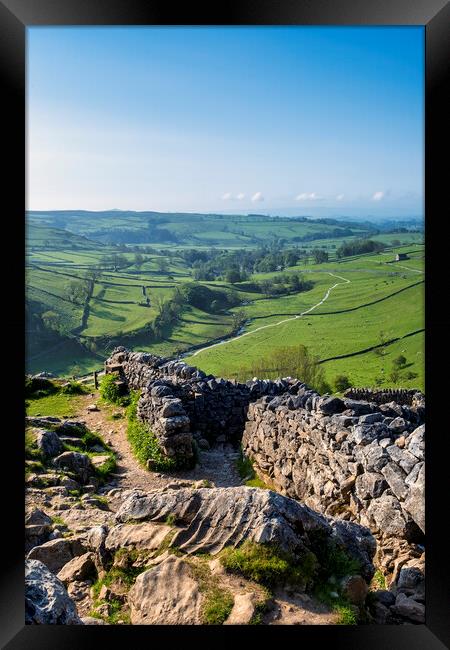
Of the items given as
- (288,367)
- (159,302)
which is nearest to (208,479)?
(288,367)

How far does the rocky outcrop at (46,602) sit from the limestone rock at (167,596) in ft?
1.69

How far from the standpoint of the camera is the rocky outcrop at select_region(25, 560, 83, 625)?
12.3ft

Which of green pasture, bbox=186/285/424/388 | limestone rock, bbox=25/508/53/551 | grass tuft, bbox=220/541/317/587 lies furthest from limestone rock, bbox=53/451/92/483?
green pasture, bbox=186/285/424/388

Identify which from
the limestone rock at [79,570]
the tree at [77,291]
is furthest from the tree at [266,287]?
the limestone rock at [79,570]

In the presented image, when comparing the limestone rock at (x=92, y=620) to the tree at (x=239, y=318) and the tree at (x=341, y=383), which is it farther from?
the tree at (x=239, y=318)

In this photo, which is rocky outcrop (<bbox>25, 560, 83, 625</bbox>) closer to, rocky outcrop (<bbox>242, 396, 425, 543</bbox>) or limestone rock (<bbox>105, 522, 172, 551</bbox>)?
limestone rock (<bbox>105, 522, 172, 551</bbox>)

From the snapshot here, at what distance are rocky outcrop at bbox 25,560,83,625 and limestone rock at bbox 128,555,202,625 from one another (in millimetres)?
516

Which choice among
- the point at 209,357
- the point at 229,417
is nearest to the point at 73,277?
the point at 209,357

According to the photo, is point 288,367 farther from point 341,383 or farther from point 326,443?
point 326,443
